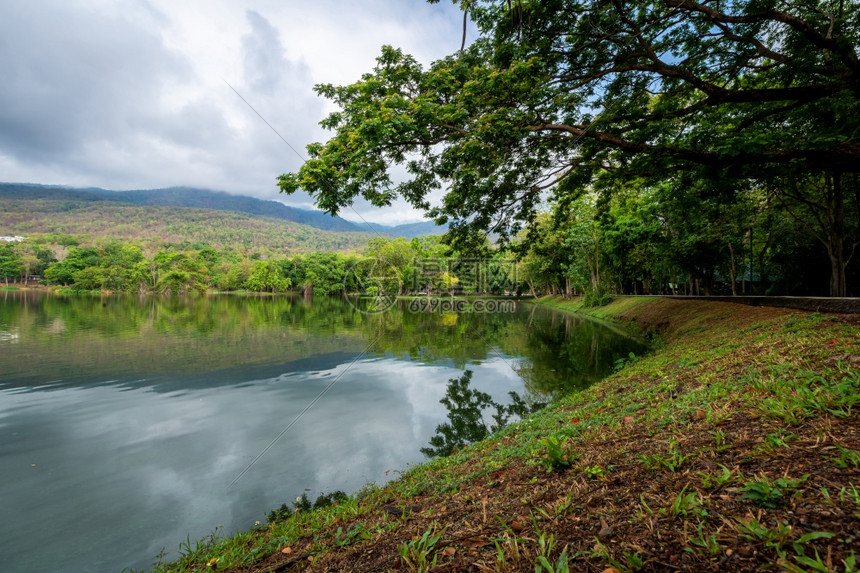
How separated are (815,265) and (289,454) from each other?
97.0 feet

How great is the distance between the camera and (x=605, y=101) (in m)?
10.0

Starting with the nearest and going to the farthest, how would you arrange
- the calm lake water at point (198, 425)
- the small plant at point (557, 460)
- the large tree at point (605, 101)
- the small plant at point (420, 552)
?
the small plant at point (420, 552) → the small plant at point (557, 460) → the calm lake water at point (198, 425) → the large tree at point (605, 101)

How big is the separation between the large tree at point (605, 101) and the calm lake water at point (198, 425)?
6.00 m

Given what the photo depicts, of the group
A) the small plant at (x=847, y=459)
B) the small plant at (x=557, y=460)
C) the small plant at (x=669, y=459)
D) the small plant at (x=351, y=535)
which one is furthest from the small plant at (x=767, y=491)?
the small plant at (x=351, y=535)

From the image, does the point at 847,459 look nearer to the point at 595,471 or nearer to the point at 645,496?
the point at 645,496

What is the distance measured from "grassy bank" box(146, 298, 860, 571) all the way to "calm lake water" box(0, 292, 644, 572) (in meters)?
1.31

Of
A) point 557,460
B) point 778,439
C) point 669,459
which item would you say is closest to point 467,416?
point 557,460

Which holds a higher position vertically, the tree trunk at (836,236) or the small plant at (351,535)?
the tree trunk at (836,236)

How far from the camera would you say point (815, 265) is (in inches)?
845

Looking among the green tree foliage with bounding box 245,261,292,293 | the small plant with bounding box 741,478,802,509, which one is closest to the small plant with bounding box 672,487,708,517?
the small plant with bounding box 741,478,802,509

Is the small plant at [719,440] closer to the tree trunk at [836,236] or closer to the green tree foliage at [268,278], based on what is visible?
the tree trunk at [836,236]

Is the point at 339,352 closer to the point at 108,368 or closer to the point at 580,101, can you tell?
the point at 108,368

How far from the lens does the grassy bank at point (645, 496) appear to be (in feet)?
7.22

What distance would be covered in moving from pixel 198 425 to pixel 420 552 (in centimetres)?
858
